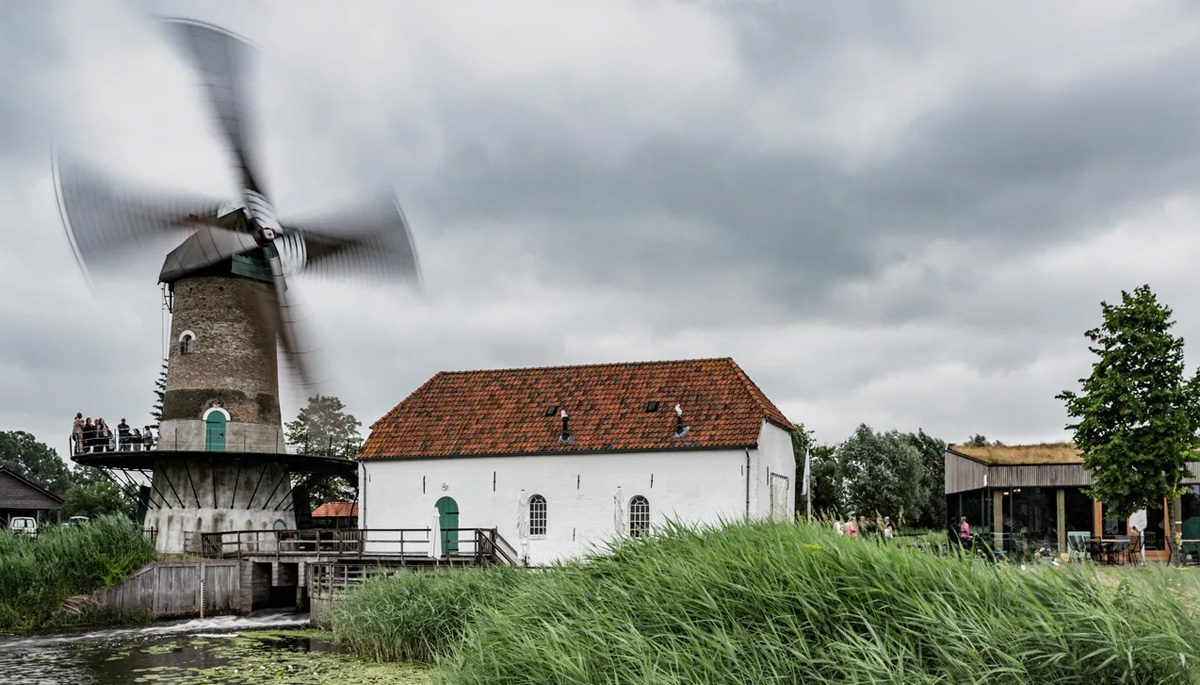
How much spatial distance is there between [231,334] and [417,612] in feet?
50.5

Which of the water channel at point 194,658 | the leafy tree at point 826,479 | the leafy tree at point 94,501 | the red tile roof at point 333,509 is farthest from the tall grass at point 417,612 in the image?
the leafy tree at point 94,501

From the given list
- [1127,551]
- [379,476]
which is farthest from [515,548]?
[1127,551]

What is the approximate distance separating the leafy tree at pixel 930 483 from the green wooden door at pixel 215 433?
2752cm

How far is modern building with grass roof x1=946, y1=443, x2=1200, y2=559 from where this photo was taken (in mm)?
22688

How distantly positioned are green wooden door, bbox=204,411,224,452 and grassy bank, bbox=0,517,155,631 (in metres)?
3.31

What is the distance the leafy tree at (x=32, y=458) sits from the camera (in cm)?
8294

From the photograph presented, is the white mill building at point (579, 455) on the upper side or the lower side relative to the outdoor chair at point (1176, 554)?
upper

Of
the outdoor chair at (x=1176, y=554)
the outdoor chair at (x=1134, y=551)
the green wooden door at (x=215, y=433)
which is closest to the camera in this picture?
the outdoor chair at (x=1176, y=554)

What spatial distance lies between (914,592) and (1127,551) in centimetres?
1487

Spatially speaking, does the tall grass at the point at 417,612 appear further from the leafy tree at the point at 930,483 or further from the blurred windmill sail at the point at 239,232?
the leafy tree at the point at 930,483

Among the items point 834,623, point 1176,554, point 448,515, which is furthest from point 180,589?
point 1176,554

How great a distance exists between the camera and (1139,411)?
1881 centimetres

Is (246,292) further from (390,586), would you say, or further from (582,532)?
(390,586)

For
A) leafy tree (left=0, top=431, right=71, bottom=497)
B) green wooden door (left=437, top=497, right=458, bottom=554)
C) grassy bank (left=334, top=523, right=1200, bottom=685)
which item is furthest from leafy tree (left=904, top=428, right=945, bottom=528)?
leafy tree (left=0, top=431, right=71, bottom=497)
